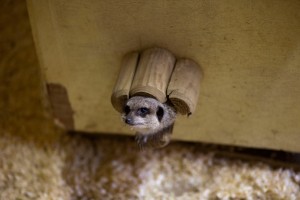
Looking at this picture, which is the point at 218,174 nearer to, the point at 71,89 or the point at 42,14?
the point at 71,89

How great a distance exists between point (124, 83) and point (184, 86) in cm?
9

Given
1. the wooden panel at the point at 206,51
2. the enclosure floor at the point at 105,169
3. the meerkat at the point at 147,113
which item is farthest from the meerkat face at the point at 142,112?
the enclosure floor at the point at 105,169

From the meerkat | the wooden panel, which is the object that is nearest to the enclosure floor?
the wooden panel

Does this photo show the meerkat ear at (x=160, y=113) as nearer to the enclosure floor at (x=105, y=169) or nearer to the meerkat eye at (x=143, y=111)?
the meerkat eye at (x=143, y=111)

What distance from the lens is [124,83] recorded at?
65cm

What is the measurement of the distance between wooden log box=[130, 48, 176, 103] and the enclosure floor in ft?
0.84

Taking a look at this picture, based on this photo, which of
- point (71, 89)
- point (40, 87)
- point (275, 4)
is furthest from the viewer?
point (40, 87)

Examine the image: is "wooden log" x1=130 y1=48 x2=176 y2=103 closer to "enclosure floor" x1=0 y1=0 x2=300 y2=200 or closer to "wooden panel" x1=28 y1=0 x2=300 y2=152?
"wooden panel" x1=28 y1=0 x2=300 y2=152

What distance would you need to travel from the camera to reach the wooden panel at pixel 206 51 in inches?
25.1

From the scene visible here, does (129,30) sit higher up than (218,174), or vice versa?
(129,30)

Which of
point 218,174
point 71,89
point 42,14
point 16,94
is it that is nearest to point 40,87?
point 16,94

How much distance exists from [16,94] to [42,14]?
338mm

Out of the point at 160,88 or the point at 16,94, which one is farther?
the point at 16,94

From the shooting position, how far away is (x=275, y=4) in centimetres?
61
